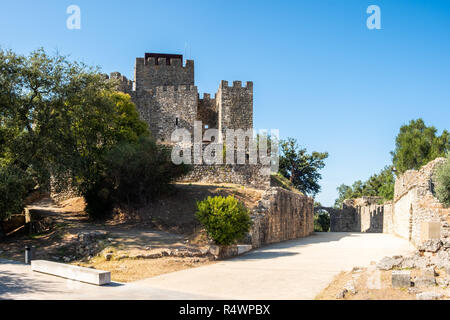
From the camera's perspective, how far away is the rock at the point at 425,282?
7753 millimetres

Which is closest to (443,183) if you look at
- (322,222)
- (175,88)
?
Result: (175,88)

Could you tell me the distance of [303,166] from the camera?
152 ft

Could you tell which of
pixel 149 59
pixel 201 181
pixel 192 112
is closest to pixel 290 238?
pixel 201 181

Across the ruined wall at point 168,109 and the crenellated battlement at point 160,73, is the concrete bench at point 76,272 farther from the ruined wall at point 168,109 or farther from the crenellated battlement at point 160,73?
the crenellated battlement at point 160,73

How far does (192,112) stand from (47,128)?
23.1 metres

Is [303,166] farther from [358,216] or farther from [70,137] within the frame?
[70,137]

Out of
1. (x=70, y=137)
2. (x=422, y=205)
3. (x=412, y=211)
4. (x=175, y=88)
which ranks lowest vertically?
(x=412, y=211)

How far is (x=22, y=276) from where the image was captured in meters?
9.91

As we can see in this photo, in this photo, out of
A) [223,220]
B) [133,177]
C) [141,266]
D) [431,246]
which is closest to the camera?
[431,246]

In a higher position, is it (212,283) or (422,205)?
(422,205)

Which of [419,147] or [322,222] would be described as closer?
[419,147]

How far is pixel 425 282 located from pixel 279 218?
12468 millimetres

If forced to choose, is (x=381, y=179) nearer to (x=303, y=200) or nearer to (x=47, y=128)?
(x=303, y=200)

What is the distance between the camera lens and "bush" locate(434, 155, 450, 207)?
15.4 meters
